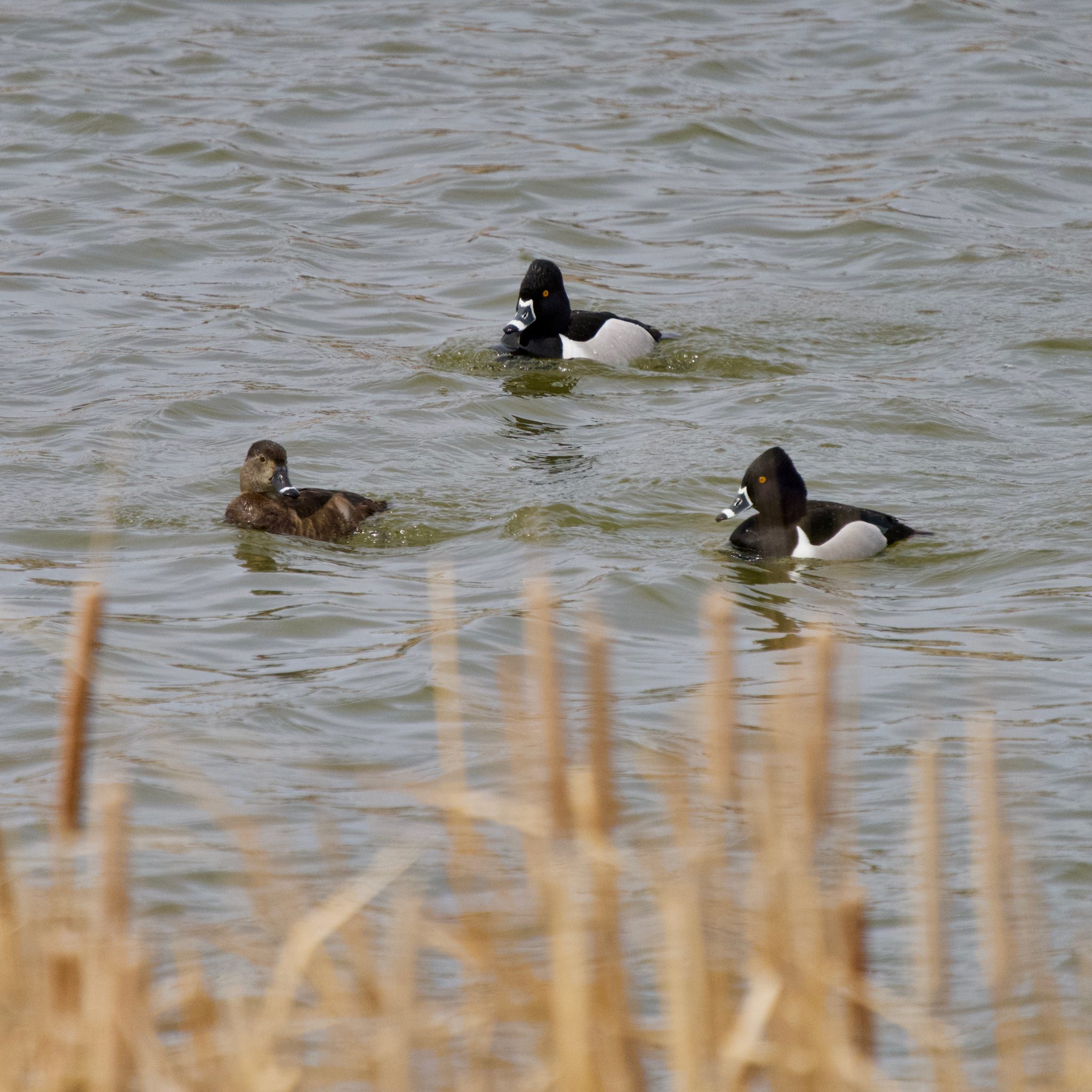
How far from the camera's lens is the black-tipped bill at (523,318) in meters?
13.4

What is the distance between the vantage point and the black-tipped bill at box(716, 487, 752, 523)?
366 inches

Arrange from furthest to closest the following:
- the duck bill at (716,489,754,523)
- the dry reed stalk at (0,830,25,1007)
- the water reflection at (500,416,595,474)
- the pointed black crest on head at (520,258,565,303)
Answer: the pointed black crest on head at (520,258,565,303), the water reflection at (500,416,595,474), the duck bill at (716,489,754,523), the dry reed stalk at (0,830,25,1007)

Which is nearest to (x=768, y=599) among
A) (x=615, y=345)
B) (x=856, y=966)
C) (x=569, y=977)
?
(x=615, y=345)

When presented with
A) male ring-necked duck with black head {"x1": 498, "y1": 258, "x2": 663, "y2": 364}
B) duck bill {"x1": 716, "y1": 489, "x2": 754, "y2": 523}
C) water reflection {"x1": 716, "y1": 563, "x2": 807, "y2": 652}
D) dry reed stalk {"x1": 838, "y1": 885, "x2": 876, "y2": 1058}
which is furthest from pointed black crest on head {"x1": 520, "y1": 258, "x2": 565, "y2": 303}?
dry reed stalk {"x1": 838, "y1": 885, "x2": 876, "y2": 1058}

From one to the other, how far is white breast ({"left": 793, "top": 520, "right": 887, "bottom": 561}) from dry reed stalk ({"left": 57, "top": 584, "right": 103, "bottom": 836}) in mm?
6878

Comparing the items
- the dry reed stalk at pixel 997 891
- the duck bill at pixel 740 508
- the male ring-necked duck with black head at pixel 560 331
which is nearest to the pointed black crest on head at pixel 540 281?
the male ring-necked duck with black head at pixel 560 331

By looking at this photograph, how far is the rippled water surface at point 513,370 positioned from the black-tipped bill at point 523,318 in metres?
0.29

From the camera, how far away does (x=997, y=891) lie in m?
2.40

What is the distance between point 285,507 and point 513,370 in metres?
4.35

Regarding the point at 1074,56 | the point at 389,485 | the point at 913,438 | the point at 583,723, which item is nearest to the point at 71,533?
the point at 389,485

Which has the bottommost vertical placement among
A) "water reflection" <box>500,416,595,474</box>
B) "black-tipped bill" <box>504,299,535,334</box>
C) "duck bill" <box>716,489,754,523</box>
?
"duck bill" <box>716,489,754,523</box>

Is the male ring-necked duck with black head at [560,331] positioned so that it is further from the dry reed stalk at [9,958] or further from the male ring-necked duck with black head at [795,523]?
the dry reed stalk at [9,958]

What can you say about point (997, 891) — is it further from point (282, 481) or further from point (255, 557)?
point (282, 481)

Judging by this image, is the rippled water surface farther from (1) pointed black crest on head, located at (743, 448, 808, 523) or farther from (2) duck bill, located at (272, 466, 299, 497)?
(1) pointed black crest on head, located at (743, 448, 808, 523)
